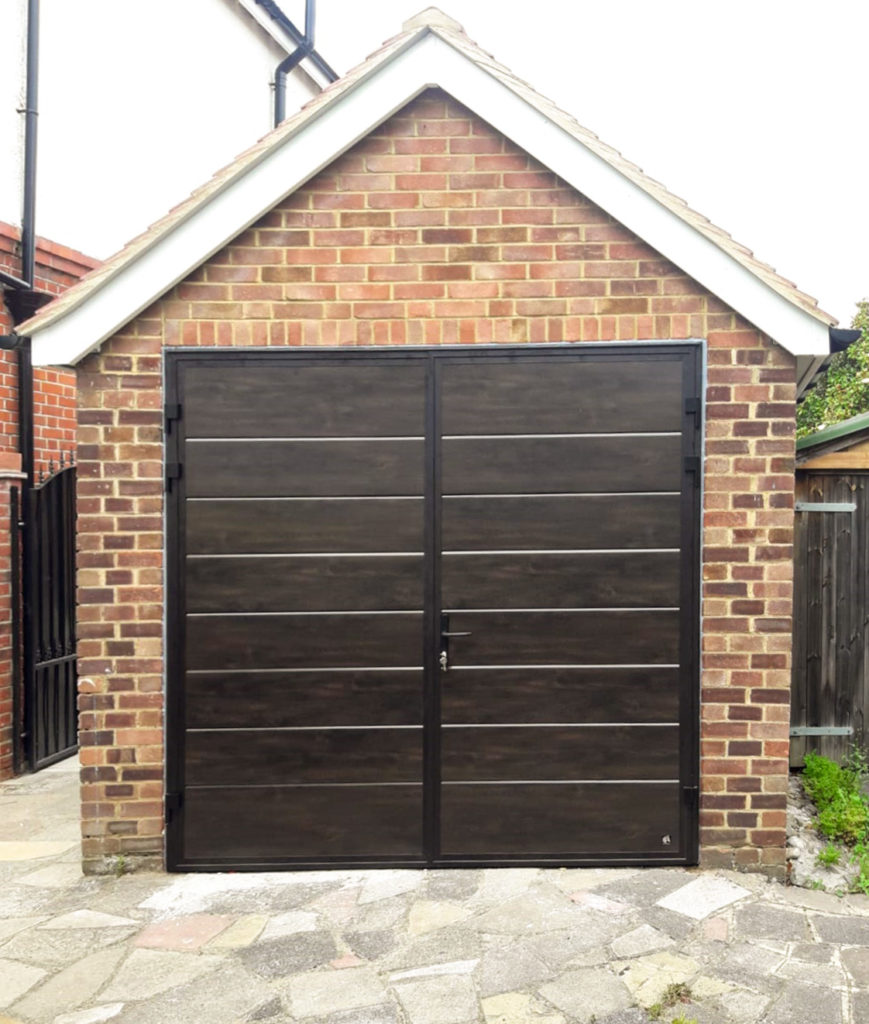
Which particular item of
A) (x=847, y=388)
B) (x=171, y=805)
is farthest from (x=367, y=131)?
(x=847, y=388)

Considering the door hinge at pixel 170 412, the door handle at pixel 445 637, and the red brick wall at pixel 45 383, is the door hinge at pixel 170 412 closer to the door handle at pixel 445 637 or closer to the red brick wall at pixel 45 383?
the door handle at pixel 445 637

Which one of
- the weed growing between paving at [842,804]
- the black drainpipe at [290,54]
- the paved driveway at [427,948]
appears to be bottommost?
the paved driveway at [427,948]

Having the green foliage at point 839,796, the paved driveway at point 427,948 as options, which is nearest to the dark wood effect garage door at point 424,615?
the paved driveway at point 427,948

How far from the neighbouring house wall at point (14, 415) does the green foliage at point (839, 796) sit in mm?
5568

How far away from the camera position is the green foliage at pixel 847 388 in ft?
63.9

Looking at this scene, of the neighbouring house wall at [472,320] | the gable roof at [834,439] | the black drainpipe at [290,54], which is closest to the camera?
the neighbouring house wall at [472,320]

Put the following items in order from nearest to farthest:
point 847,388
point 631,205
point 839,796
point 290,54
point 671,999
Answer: point 671,999 < point 631,205 < point 839,796 < point 290,54 < point 847,388

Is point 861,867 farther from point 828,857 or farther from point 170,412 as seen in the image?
point 170,412

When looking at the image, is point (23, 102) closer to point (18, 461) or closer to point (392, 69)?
point (18, 461)

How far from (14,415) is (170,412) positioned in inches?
100

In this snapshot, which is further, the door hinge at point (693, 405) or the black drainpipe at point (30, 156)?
the black drainpipe at point (30, 156)

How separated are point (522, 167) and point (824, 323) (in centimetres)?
173

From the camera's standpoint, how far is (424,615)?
15.7ft

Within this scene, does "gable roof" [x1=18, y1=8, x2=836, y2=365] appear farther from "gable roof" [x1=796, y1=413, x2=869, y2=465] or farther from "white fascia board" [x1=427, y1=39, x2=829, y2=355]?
"gable roof" [x1=796, y1=413, x2=869, y2=465]
